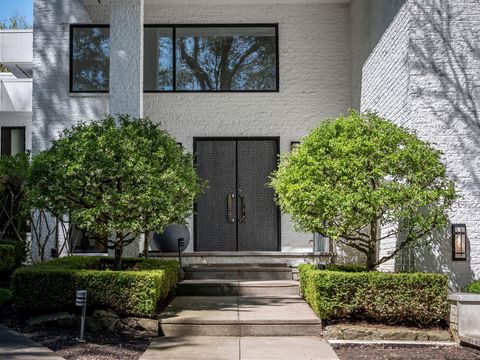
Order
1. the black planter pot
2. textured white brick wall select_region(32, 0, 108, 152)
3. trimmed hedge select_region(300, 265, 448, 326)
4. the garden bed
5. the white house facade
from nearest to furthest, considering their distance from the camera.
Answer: the garden bed < trimmed hedge select_region(300, 265, 448, 326) < the black planter pot < textured white brick wall select_region(32, 0, 108, 152) < the white house facade

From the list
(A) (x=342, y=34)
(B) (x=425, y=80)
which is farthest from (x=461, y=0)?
(A) (x=342, y=34)

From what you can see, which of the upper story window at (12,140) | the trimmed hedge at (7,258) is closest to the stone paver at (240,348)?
the trimmed hedge at (7,258)

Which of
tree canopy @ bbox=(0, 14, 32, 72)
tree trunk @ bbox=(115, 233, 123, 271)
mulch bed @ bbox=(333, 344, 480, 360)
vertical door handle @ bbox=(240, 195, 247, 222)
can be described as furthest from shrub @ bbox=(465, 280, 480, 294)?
tree canopy @ bbox=(0, 14, 32, 72)

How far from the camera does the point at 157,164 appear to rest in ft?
28.9

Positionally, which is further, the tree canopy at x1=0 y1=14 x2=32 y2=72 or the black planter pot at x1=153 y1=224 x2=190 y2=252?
the tree canopy at x1=0 y1=14 x2=32 y2=72

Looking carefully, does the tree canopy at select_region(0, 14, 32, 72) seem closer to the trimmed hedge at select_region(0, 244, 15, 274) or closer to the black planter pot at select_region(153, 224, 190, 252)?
the black planter pot at select_region(153, 224, 190, 252)

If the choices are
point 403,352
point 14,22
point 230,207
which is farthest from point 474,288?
point 14,22

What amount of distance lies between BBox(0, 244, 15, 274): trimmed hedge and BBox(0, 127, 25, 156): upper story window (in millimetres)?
6028

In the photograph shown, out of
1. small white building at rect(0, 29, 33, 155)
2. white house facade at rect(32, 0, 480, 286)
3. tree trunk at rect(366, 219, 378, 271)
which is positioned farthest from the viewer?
small white building at rect(0, 29, 33, 155)

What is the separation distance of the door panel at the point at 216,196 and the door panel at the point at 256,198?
0.14 meters

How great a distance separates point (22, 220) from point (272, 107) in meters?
5.21

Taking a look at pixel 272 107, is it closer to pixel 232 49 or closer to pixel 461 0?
pixel 232 49

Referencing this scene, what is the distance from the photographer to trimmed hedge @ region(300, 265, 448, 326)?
786 cm

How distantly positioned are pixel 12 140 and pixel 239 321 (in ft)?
34.1
